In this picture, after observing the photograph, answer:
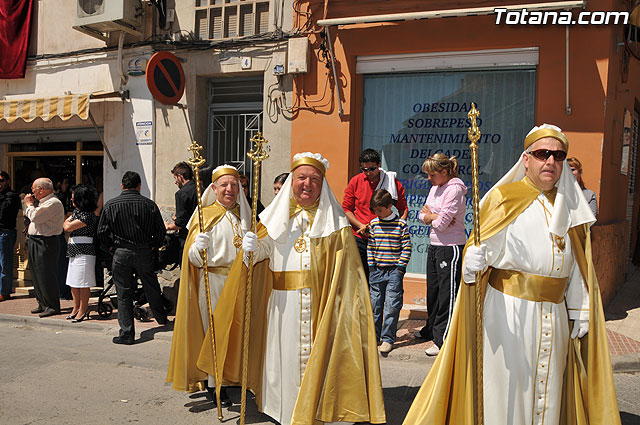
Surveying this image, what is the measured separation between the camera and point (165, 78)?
9578 millimetres

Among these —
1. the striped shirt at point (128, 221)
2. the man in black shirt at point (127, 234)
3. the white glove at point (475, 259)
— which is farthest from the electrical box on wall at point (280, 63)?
the white glove at point (475, 259)

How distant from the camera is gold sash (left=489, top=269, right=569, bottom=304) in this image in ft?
10.8

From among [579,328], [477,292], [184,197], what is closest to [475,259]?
[477,292]

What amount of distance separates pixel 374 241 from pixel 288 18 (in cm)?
496

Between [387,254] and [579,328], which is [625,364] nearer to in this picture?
[387,254]

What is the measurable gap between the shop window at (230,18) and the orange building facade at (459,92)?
0.84m

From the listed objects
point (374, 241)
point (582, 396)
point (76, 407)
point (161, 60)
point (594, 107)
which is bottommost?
point (76, 407)

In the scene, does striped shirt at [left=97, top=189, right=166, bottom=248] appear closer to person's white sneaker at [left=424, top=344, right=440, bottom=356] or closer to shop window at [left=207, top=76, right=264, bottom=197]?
shop window at [left=207, top=76, right=264, bottom=197]

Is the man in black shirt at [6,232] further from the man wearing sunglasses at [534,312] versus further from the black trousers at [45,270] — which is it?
the man wearing sunglasses at [534,312]

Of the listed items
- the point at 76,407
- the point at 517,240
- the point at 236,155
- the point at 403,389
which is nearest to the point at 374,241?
the point at 403,389

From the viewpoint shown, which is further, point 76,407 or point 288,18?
point 288,18

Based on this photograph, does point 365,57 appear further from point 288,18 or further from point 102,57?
point 102,57

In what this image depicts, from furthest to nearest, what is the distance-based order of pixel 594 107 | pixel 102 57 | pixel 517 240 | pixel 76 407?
pixel 102 57 < pixel 594 107 < pixel 76 407 < pixel 517 240

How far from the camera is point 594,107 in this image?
294 inches
